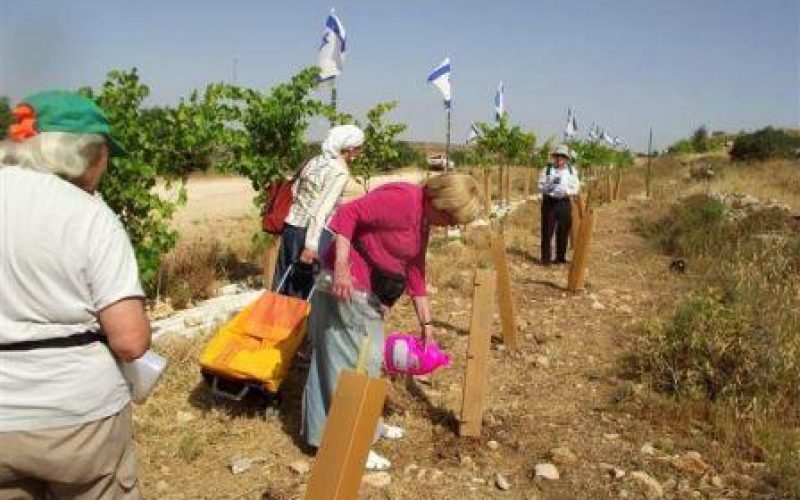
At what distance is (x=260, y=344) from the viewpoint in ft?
14.7

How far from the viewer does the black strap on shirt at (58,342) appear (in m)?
1.93

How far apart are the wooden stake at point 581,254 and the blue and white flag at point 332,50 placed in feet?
10.6

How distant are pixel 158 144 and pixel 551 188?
545 cm

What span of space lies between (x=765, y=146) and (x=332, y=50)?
50.3m

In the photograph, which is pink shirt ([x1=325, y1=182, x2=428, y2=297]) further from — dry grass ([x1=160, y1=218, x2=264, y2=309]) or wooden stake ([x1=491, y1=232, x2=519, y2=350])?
dry grass ([x1=160, y1=218, x2=264, y2=309])

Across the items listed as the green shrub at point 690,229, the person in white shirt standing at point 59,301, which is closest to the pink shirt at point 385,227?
the person in white shirt standing at point 59,301

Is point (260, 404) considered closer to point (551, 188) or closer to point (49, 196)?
point (49, 196)

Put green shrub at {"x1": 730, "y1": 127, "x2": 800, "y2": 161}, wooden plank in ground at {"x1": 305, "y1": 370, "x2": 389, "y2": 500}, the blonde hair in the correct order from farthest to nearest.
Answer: green shrub at {"x1": 730, "y1": 127, "x2": 800, "y2": 161}, the blonde hair, wooden plank in ground at {"x1": 305, "y1": 370, "x2": 389, "y2": 500}

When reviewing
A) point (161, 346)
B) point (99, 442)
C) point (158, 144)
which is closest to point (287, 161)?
point (158, 144)

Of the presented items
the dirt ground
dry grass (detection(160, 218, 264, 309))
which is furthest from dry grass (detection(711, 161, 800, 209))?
the dirt ground

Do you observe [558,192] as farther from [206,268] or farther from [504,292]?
Answer: [206,268]

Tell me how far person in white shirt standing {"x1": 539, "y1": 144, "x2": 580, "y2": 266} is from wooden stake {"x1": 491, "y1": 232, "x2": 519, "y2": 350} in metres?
4.20

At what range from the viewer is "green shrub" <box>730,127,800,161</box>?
164 ft

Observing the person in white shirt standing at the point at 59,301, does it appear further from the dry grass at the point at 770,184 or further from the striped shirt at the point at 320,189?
the dry grass at the point at 770,184
